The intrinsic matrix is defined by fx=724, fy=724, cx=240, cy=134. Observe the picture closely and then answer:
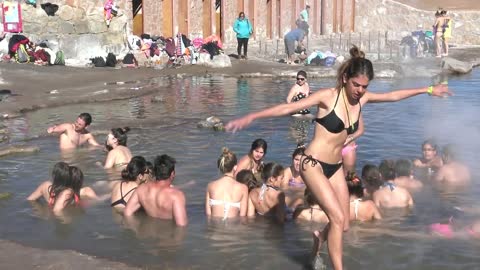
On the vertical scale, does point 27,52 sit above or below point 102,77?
above

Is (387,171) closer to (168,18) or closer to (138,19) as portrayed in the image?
(138,19)

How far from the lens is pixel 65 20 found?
23.9 m

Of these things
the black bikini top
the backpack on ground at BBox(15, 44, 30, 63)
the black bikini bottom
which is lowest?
the black bikini bottom

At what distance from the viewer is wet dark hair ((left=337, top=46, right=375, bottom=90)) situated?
218 inches

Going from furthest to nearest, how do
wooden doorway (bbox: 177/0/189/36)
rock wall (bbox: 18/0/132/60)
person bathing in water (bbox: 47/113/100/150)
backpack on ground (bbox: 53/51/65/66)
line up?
wooden doorway (bbox: 177/0/189/36) < rock wall (bbox: 18/0/132/60) < backpack on ground (bbox: 53/51/65/66) < person bathing in water (bbox: 47/113/100/150)

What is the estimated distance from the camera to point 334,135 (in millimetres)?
5730

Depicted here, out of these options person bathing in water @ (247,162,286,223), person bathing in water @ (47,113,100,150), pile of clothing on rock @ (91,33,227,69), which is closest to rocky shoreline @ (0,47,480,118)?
pile of clothing on rock @ (91,33,227,69)

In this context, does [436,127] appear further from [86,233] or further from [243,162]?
[86,233]

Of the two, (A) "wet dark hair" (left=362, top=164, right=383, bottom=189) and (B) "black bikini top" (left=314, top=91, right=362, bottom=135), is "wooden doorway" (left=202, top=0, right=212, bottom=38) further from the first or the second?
(B) "black bikini top" (left=314, top=91, right=362, bottom=135)

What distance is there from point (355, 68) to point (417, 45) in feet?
91.4

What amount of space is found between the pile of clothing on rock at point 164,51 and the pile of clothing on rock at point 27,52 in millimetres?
2248

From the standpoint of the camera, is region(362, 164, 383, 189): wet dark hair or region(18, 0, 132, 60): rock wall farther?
region(18, 0, 132, 60): rock wall

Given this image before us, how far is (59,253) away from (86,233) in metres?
1.45

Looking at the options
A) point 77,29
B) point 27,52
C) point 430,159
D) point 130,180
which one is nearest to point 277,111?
point 130,180
